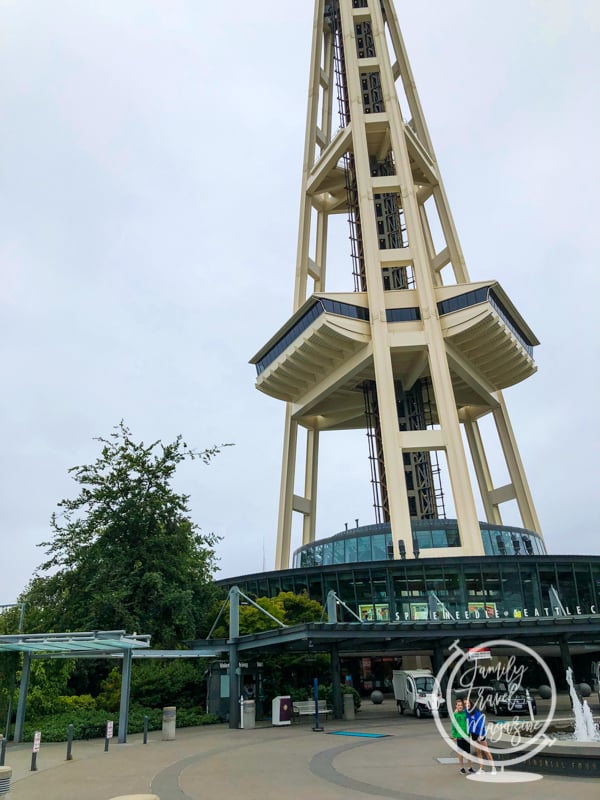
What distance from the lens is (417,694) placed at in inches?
1153

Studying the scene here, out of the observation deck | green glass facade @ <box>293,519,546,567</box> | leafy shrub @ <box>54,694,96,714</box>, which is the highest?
the observation deck

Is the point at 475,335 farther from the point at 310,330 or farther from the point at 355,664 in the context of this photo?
the point at 355,664

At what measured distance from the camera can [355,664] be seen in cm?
4600

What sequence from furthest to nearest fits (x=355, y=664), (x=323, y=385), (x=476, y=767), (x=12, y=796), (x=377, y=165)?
(x=377, y=165), (x=323, y=385), (x=355, y=664), (x=476, y=767), (x=12, y=796)

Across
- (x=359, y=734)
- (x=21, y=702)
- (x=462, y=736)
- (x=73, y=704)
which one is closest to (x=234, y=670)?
(x=359, y=734)

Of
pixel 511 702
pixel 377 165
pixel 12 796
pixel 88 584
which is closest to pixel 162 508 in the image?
pixel 88 584

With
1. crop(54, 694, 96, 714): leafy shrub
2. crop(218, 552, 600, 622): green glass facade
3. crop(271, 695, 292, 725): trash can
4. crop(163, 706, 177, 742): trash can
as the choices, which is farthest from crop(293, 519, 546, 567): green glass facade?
crop(163, 706, 177, 742): trash can

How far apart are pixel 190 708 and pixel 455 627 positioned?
13665 millimetres

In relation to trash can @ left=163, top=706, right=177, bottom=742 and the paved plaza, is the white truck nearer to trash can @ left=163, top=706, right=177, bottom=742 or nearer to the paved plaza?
the paved plaza

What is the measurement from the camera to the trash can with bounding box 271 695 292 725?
90.9 feet

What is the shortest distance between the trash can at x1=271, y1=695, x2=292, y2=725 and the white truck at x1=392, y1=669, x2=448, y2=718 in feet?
19.6

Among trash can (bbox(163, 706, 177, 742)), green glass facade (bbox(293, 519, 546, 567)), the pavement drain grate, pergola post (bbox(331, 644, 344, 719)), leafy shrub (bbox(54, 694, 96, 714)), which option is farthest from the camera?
green glass facade (bbox(293, 519, 546, 567))

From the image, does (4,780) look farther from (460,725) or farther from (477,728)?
(477,728)

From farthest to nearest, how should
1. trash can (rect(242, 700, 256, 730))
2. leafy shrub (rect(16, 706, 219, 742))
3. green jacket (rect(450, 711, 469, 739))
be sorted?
1. trash can (rect(242, 700, 256, 730))
2. leafy shrub (rect(16, 706, 219, 742))
3. green jacket (rect(450, 711, 469, 739))
